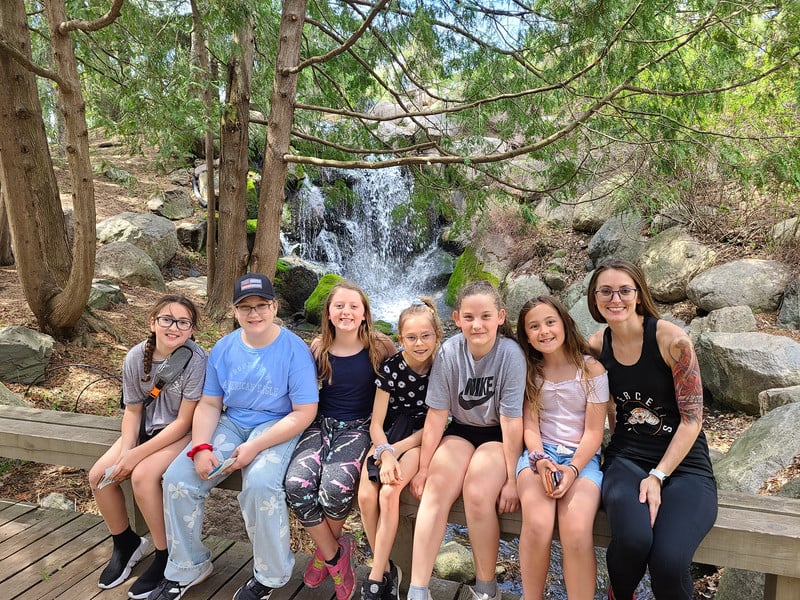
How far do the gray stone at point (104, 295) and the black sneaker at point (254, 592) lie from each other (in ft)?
16.9

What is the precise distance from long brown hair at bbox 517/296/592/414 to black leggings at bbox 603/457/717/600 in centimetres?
44

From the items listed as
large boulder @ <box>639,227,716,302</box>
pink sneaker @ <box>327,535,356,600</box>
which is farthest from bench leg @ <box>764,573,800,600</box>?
large boulder @ <box>639,227,716,302</box>

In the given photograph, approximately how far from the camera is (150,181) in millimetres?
13148

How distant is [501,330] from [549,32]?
3185 mm

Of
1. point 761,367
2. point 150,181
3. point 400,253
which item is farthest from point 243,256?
point 150,181

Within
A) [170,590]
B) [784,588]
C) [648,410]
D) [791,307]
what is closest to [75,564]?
[170,590]

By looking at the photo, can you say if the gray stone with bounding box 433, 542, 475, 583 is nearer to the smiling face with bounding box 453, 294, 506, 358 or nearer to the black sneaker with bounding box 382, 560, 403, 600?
the black sneaker with bounding box 382, 560, 403, 600


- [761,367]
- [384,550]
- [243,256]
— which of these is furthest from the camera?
[243,256]

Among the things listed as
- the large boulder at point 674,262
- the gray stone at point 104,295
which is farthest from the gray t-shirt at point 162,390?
the large boulder at point 674,262

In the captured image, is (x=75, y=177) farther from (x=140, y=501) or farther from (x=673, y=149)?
(x=673, y=149)

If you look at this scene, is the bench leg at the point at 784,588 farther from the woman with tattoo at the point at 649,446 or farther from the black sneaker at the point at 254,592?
the black sneaker at the point at 254,592

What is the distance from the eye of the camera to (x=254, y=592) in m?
2.32

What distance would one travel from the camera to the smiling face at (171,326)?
8.49ft

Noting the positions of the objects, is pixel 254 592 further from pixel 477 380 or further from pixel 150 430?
pixel 477 380
